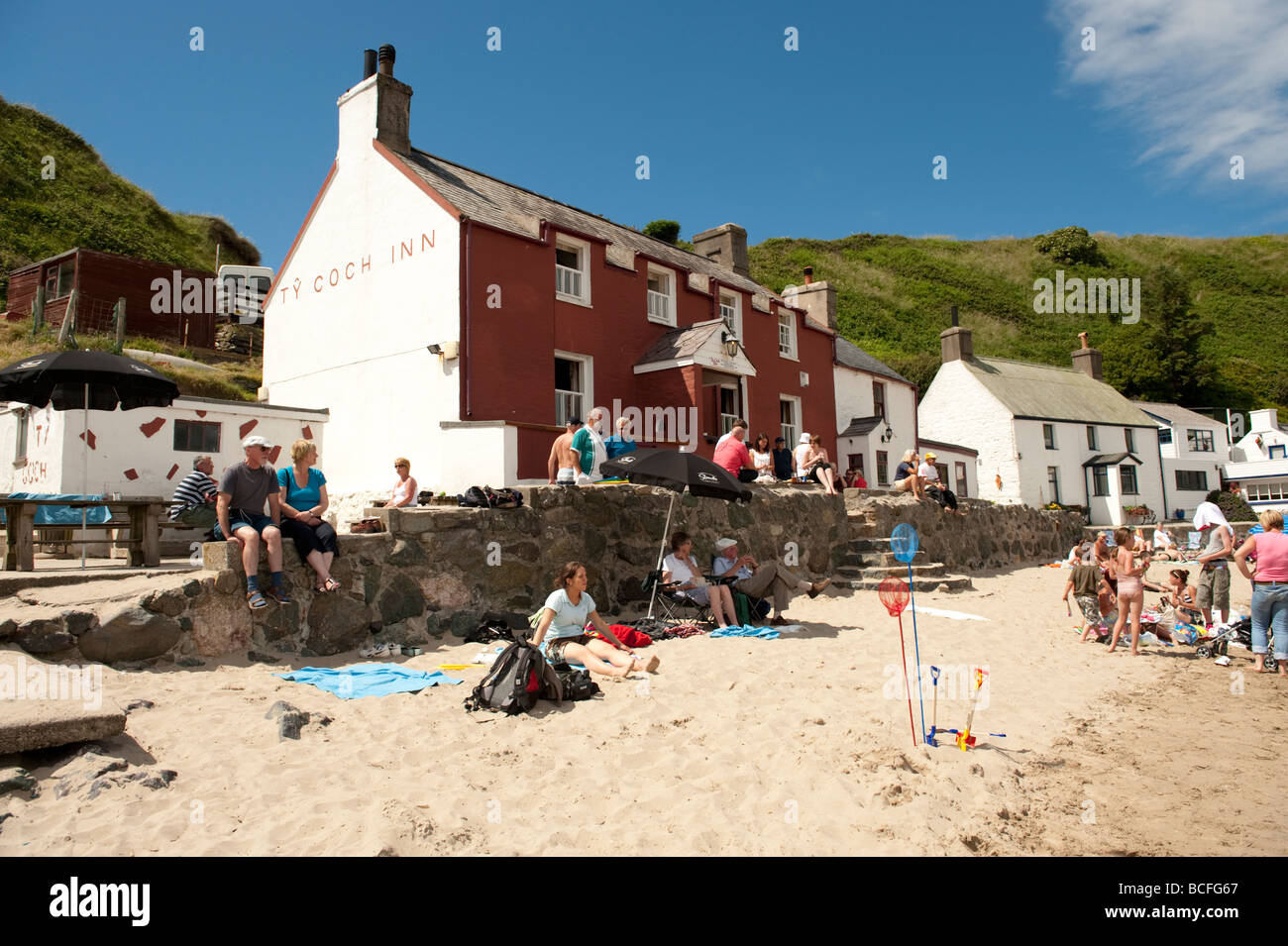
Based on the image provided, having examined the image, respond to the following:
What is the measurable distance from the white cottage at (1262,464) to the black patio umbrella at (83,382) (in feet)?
160

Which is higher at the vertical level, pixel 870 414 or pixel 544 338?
pixel 544 338

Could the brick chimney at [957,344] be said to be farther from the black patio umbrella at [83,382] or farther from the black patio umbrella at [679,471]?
the black patio umbrella at [83,382]

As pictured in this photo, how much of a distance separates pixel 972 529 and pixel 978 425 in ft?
61.0

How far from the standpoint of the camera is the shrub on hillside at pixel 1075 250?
76938mm

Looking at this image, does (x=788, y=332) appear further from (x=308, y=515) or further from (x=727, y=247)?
(x=308, y=515)

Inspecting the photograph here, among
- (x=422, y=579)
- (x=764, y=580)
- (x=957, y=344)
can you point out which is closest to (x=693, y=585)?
(x=764, y=580)

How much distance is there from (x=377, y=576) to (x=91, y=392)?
4.41 meters

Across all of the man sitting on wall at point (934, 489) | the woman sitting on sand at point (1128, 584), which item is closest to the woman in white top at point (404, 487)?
the woman sitting on sand at point (1128, 584)

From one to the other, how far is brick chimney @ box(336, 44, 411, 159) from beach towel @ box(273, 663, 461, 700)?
12547mm

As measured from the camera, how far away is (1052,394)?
37250mm

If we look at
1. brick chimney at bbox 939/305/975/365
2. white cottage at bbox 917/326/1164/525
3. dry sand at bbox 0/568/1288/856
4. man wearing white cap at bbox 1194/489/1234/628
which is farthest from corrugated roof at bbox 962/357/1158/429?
dry sand at bbox 0/568/1288/856

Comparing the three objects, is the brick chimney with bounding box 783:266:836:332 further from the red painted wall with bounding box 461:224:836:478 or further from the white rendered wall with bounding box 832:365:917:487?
the red painted wall with bounding box 461:224:836:478
